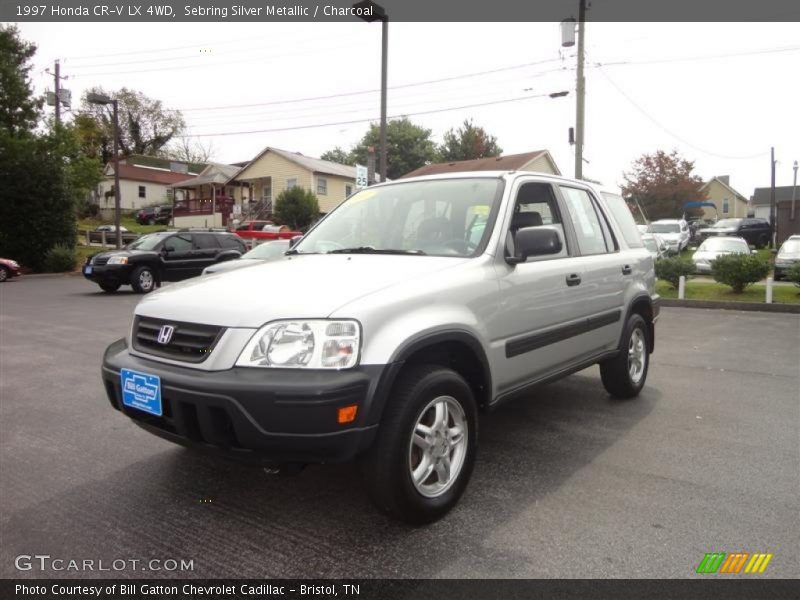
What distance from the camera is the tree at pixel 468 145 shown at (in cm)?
5384

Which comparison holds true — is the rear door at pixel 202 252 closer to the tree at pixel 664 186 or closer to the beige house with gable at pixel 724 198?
the tree at pixel 664 186

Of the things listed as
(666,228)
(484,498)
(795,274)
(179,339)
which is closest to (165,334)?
(179,339)

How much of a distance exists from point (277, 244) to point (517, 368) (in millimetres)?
10143

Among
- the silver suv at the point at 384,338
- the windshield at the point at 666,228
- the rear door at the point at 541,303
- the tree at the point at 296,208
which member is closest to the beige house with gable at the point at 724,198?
the windshield at the point at 666,228

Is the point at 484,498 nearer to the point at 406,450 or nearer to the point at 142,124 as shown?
the point at 406,450

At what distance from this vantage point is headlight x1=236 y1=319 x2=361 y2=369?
2518mm

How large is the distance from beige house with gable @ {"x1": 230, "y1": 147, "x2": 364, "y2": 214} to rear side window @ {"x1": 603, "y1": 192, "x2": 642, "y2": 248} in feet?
117

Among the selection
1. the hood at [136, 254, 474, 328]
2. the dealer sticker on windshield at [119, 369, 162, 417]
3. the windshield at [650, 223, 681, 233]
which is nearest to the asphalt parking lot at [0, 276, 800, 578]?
the dealer sticker on windshield at [119, 369, 162, 417]

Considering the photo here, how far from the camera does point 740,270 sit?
1309 cm

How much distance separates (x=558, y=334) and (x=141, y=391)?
8.40 ft

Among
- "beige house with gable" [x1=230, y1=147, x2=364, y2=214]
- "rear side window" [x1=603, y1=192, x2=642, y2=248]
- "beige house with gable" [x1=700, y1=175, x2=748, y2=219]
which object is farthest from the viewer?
"beige house with gable" [x1=700, y1=175, x2=748, y2=219]

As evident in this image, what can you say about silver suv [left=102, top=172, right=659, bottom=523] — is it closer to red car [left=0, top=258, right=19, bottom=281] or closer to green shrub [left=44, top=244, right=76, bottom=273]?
red car [left=0, top=258, right=19, bottom=281]

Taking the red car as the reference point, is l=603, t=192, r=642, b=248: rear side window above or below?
above

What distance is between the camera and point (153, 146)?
2643 inches
